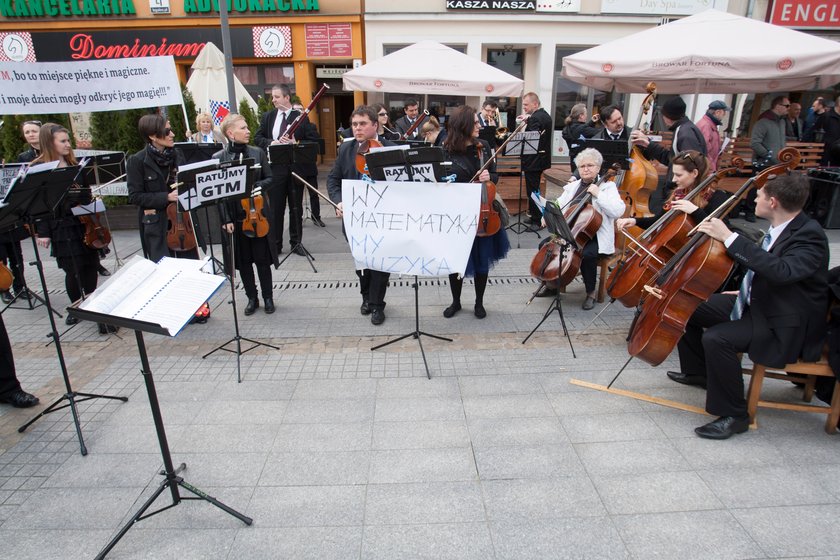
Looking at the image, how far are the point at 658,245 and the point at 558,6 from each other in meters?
12.1

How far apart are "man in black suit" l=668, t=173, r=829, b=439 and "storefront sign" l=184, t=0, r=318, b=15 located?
1396cm

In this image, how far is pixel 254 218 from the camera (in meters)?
5.30

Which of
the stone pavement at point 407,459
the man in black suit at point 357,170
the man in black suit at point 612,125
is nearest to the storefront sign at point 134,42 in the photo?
the man in black suit at point 612,125

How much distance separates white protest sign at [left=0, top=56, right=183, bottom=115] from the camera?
664 cm

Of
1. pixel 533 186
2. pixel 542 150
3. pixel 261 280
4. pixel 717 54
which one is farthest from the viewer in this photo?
pixel 533 186

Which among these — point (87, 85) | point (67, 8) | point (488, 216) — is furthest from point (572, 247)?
point (67, 8)

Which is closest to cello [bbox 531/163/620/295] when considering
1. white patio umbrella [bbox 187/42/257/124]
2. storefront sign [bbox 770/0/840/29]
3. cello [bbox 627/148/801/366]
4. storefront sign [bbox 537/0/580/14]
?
cello [bbox 627/148/801/366]

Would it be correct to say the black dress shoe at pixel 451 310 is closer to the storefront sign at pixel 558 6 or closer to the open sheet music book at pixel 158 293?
the open sheet music book at pixel 158 293

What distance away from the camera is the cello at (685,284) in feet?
11.1

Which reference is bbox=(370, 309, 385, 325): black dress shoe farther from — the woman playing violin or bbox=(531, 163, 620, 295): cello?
bbox=(531, 163, 620, 295): cello

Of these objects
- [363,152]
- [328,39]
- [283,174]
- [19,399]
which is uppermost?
[328,39]

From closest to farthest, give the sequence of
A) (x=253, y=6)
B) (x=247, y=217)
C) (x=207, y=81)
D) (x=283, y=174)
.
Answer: (x=247, y=217), (x=283, y=174), (x=207, y=81), (x=253, y=6)

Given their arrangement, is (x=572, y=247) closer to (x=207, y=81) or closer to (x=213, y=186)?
(x=213, y=186)

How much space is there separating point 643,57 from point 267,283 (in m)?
4.99
